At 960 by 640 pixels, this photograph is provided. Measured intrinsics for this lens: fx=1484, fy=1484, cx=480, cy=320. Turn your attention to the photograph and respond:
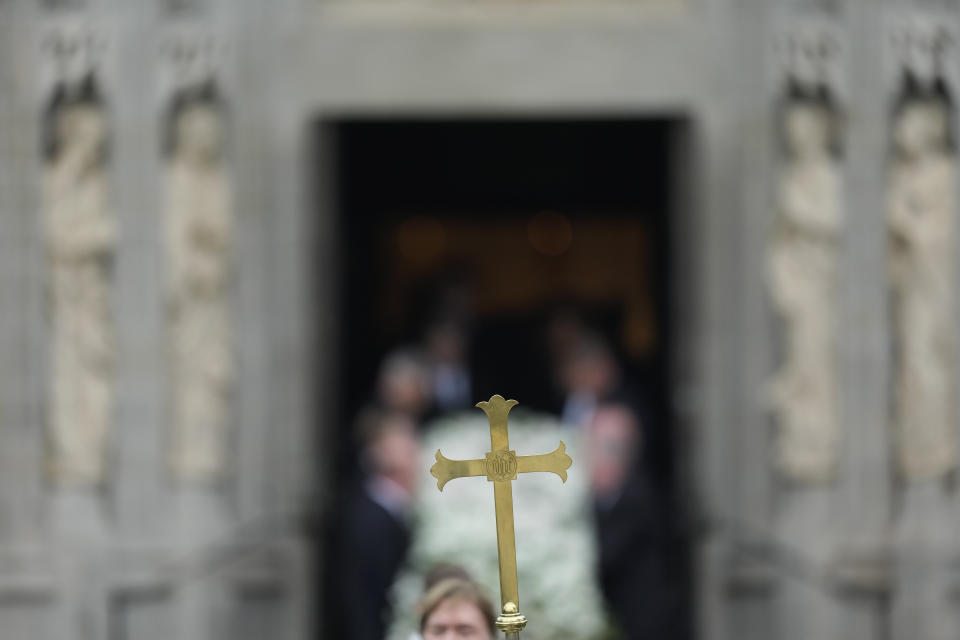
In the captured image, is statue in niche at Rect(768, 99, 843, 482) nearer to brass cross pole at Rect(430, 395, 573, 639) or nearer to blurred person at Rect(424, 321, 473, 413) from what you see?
blurred person at Rect(424, 321, 473, 413)

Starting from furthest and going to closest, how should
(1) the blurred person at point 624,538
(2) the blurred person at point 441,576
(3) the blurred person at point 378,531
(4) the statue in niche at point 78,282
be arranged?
1. (4) the statue in niche at point 78,282
2. (1) the blurred person at point 624,538
3. (3) the blurred person at point 378,531
4. (2) the blurred person at point 441,576

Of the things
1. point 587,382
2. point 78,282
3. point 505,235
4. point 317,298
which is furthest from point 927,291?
point 505,235

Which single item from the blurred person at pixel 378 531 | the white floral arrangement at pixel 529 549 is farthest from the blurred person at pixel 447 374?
the blurred person at pixel 378 531

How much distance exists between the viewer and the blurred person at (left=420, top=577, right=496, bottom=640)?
4.16 meters

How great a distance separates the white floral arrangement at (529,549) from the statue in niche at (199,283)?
3.90 feet

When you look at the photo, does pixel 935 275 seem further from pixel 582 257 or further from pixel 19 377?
pixel 582 257

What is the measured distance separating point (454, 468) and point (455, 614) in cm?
44

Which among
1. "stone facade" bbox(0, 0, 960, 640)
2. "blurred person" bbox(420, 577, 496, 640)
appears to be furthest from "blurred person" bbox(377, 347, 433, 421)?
"blurred person" bbox(420, 577, 496, 640)

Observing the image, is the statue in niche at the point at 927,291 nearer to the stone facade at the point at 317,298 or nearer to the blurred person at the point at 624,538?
the stone facade at the point at 317,298

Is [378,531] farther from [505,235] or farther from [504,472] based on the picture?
[505,235]

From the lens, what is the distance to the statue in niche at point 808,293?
738cm

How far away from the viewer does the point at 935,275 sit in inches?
283

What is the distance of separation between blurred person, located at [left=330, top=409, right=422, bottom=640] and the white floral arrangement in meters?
0.18

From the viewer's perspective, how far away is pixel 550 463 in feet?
13.4
